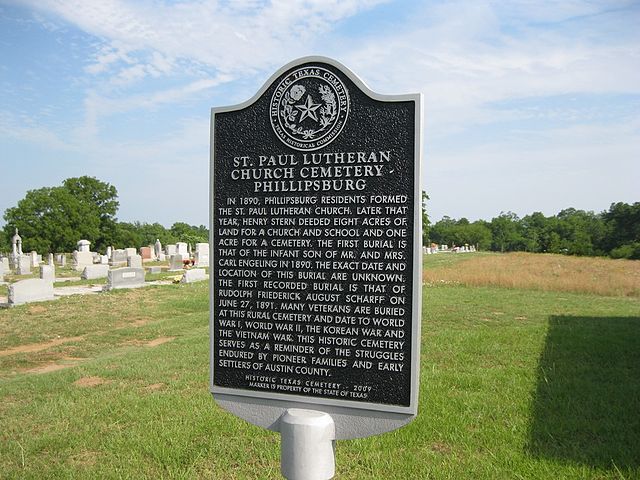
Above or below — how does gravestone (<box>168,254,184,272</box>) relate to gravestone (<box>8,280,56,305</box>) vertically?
above

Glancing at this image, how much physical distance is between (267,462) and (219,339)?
149cm

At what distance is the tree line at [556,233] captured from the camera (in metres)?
57.7

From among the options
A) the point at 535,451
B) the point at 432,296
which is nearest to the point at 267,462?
the point at 535,451

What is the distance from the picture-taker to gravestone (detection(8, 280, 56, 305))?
Answer: 1551 cm

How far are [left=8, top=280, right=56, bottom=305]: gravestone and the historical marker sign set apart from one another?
14.7 m

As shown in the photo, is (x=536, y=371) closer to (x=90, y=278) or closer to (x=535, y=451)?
(x=535, y=451)

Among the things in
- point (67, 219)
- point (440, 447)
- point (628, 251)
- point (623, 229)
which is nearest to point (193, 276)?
point (440, 447)

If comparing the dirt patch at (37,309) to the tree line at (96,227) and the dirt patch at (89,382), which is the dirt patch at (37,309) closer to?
the dirt patch at (89,382)

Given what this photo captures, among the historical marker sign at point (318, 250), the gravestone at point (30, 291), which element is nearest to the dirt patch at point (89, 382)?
the historical marker sign at point (318, 250)

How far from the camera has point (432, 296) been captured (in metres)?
17.7

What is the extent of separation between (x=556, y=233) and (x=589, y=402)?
8102cm

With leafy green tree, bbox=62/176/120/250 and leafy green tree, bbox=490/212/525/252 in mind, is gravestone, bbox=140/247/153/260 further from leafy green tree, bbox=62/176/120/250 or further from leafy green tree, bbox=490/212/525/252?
leafy green tree, bbox=490/212/525/252

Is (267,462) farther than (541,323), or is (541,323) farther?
(541,323)

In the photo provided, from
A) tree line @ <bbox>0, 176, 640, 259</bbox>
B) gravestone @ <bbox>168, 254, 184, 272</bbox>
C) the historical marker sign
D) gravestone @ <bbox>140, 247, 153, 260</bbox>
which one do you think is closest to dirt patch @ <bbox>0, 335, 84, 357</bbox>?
the historical marker sign
